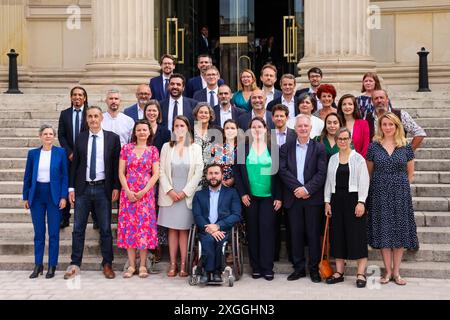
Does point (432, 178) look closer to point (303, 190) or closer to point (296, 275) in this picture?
point (303, 190)

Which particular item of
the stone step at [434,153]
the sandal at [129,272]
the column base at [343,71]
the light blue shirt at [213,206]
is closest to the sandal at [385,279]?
the light blue shirt at [213,206]

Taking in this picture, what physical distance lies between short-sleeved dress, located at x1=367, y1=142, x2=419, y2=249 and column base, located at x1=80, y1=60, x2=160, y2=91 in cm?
628

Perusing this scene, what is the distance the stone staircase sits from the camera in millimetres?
8891

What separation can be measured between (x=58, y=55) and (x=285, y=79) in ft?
28.5

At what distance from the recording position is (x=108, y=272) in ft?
28.4

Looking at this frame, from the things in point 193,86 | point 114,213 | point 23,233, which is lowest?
point 23,233

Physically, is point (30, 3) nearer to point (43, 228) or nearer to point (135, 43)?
point (135, 43)

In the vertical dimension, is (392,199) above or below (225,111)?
below

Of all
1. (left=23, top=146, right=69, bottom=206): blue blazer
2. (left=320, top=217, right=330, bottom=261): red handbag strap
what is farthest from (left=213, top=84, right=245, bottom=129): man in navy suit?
(left=23, top=146, right=69, bottom=206): blue blazer

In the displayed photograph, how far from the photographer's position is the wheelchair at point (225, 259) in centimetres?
826

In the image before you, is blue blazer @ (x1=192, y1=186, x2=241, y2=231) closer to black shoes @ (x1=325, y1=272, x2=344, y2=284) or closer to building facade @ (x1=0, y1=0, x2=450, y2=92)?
black shoes @ (x1=325, y1=272, x2=344, y2=284)

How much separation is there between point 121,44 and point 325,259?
6758mm

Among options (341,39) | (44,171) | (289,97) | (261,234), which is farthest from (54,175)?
(341,39)
